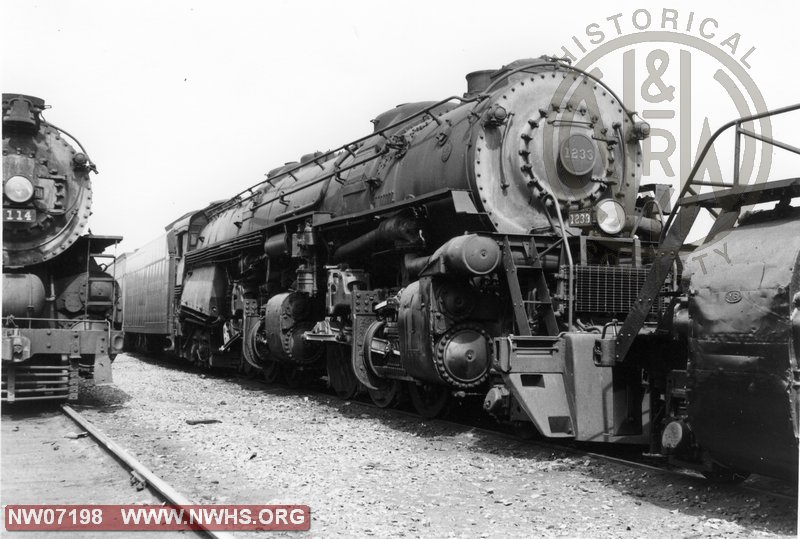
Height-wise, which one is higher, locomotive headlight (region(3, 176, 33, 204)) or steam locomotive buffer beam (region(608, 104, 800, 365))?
locomotive headlight (region(3, 176, 33, 204))

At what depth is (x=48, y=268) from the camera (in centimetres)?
1041

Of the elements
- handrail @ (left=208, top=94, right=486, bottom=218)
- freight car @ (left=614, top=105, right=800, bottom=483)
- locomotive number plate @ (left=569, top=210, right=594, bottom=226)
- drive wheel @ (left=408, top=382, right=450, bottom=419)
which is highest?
handrail @ (left=208, top=94, right=486, bottom=218)

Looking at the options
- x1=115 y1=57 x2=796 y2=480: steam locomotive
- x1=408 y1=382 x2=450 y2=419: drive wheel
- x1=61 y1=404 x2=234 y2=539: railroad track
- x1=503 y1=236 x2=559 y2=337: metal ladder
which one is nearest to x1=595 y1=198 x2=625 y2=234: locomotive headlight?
x1=115 y1=57 x2=796 y2=480: steam locomotive

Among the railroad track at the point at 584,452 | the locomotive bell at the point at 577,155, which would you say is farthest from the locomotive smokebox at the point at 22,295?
the locomotive bell at the point at 577,155

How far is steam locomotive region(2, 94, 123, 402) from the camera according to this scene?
9555mm

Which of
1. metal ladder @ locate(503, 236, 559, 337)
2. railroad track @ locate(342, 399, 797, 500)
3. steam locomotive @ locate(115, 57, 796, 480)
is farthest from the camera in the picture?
metal ladder @ locate(503, 236, 559, 337)

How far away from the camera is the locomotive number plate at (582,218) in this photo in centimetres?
746

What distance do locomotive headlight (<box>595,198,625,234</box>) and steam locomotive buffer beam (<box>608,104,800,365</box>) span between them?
1.65 meters

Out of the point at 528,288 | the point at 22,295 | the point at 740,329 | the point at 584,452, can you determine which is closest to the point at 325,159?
the point at 22,295

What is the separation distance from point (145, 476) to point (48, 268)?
5.55m

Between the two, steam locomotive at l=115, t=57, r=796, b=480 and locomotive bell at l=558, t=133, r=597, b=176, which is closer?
steam locomotive at l=115, t=57, r=796, b=480

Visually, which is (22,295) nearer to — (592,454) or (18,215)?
(18,215)

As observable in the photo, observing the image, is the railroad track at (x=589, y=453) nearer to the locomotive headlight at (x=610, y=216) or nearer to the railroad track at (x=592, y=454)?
the railroad track at (x=592, y=454)

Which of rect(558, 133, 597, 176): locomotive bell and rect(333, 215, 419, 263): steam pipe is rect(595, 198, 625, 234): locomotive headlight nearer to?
rect(558, 133, 597, 176): locomotive bell
